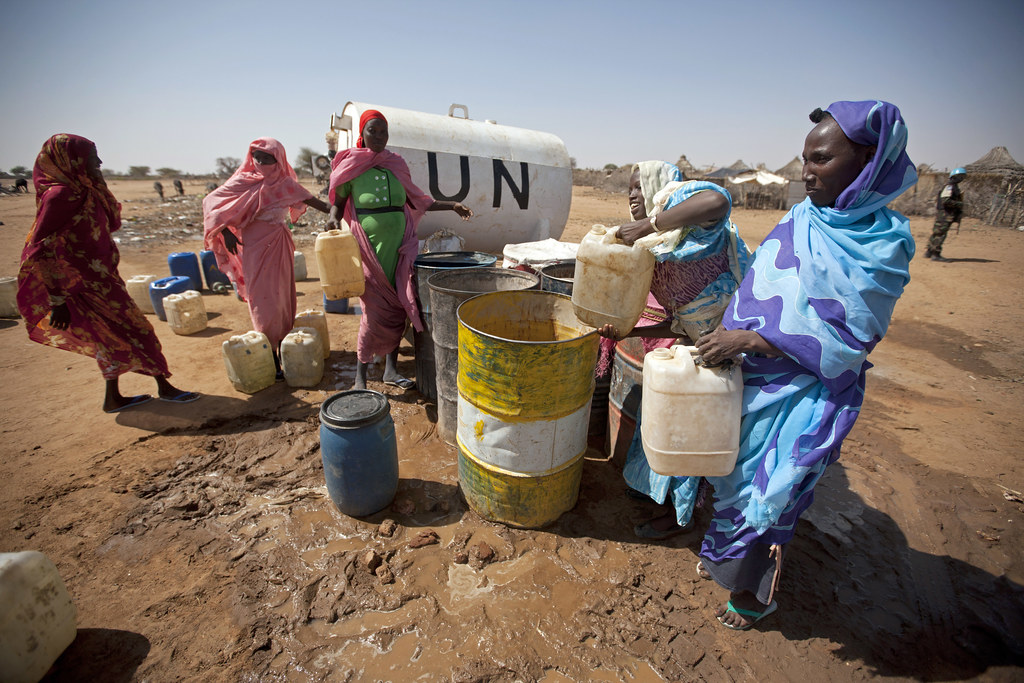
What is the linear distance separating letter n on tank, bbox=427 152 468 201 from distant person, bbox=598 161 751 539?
4.27m

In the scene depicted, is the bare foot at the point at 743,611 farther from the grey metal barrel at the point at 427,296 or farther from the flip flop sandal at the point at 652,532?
the grey metal barrel at the point at 427,296

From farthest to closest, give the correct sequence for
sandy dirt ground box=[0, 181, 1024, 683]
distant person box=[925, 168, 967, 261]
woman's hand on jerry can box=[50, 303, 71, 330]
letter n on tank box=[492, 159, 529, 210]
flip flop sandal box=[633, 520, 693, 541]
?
distant person box=[925, 168, 967, 261] < letter n on tank box=[492, 159, 529, 210] < woman's hand on jerry can box=[50, 303, 71, 330] < flip flop sandal box=[633, 520, 693, 541] < sandy dirt ground box=[0, 181, 1024, 683]

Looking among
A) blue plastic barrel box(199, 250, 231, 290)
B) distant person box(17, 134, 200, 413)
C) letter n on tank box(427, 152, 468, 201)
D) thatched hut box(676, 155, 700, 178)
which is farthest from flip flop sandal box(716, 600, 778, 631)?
thatched hut box(676, 155, 700, 178)

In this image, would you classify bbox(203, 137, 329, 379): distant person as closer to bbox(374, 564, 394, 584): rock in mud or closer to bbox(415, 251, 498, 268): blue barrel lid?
bbox(415, 251, 498, 268): blue barrel lid

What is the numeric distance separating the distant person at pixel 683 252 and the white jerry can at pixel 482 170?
4.36m

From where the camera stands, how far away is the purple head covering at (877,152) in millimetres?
1500

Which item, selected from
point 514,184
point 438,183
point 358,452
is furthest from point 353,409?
point 514,184

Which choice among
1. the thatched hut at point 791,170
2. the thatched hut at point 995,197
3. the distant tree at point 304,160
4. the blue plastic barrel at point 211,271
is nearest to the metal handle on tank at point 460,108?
the blue plastic barrel at point 211,271

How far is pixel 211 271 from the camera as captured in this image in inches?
278

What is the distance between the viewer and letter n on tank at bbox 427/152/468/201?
595cm

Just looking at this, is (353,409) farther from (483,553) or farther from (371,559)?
(483,553)

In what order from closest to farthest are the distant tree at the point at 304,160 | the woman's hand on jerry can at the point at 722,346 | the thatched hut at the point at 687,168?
the woman's hand on jerry can at the point at 722,346, the thatched hut at the point at 687,168, the distant tree at the point at 304,160

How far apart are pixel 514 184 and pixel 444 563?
558 cm

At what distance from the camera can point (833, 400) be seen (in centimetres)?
172
